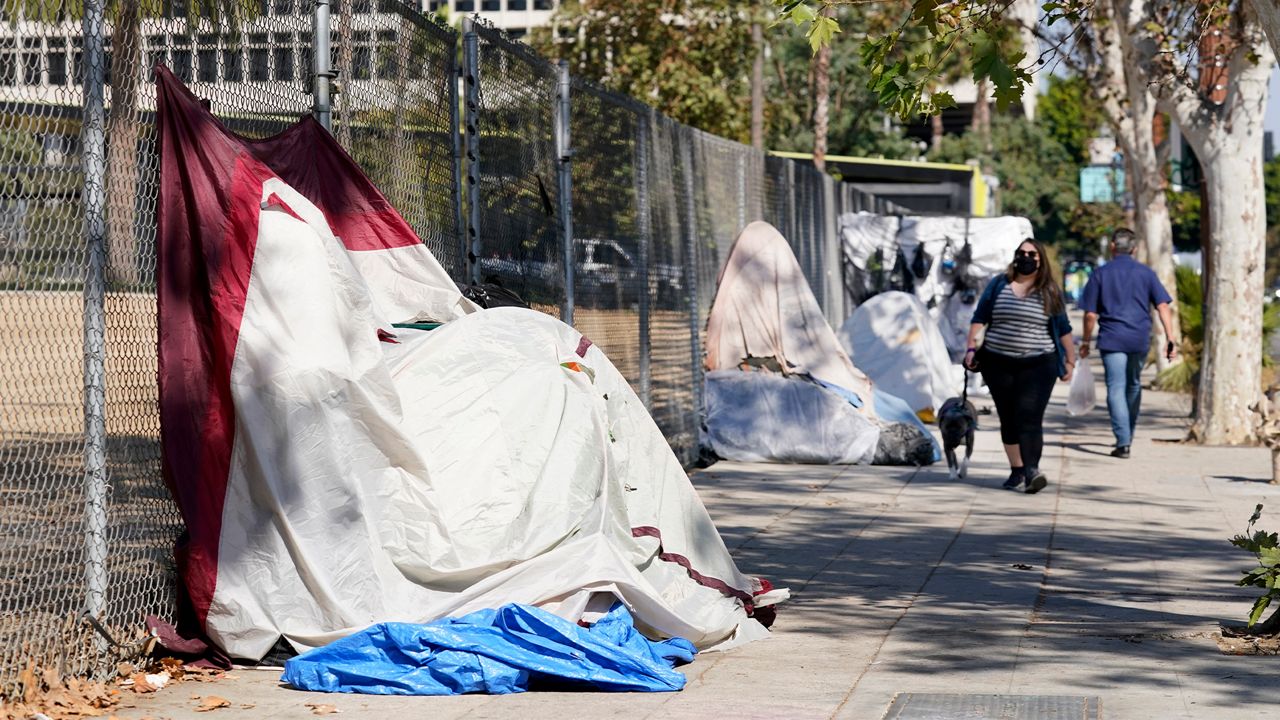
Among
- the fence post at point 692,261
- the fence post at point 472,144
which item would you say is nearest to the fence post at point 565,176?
the fence post at point 472,144

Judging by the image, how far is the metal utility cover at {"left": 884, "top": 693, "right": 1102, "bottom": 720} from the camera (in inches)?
204

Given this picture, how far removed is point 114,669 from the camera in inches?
214

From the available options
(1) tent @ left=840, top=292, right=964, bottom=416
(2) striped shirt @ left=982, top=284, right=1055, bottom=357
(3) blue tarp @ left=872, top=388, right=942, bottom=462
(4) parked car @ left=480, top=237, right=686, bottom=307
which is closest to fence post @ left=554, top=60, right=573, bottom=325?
(4) parked car @ left=480, top=237, right=686, bottom=307

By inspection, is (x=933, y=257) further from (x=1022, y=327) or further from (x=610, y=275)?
(x=610, y=275)

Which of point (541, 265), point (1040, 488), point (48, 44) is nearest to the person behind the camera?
point (48, 44)

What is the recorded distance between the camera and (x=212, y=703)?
16.9 ft

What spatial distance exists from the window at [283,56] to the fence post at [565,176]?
3.66 metres

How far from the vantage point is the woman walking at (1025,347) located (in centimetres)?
1143

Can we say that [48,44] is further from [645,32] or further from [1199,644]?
[645,32]

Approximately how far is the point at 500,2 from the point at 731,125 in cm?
7946

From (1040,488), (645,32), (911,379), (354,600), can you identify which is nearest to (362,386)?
(354,600)

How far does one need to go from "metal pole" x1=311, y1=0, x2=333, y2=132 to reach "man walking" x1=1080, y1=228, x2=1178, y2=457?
29.1ft

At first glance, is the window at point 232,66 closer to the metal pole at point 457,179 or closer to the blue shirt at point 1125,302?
the metal pole at point 457,179

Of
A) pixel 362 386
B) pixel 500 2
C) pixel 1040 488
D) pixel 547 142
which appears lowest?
pixel 1040 488
